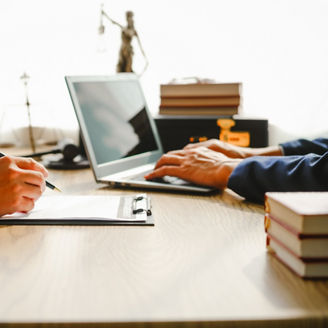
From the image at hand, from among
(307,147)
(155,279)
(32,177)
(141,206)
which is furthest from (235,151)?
(155,279)

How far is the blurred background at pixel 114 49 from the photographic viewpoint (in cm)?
178

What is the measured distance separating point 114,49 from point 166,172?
0.98 m

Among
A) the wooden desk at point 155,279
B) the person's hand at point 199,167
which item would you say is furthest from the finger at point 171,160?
the wooden desk at point 155,279

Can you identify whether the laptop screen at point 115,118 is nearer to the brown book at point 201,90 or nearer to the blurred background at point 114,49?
the brown book at point 201,90

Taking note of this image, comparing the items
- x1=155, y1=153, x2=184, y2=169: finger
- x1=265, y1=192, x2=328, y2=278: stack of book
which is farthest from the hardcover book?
x1=155, y1=153, x2=184, y2=169: finger

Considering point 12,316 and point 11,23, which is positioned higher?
point 11,23

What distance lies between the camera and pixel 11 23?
1852 mm

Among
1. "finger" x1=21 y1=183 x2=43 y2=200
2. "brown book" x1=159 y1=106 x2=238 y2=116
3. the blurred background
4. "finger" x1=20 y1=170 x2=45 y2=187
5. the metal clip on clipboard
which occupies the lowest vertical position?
the metal clip on clipboard

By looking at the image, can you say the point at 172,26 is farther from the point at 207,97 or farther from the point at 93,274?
the point at 93,274

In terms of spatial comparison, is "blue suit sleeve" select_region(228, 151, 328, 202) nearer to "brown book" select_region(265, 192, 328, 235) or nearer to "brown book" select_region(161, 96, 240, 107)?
"brown book" select_region(265, 192, 328, 235)

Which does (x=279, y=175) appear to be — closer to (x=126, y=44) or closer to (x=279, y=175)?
(x=279, y=175)

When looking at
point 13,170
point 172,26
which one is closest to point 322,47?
point 172,26

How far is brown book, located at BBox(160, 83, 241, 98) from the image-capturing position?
1.55 metres

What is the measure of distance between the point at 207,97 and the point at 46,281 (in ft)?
3.81
